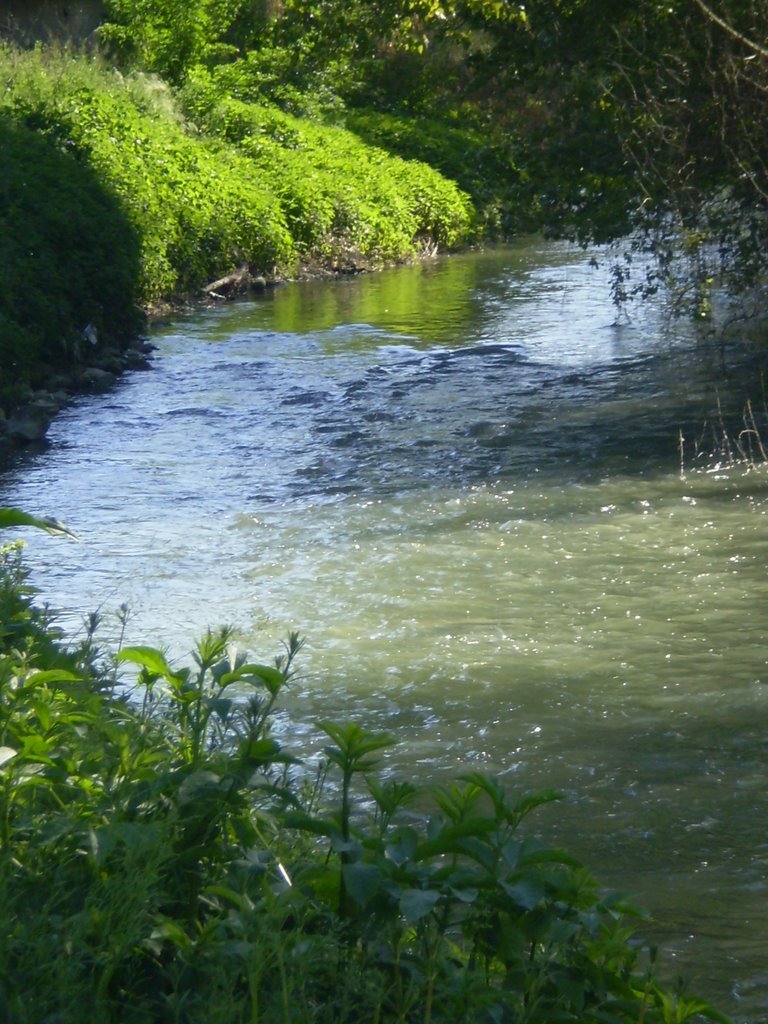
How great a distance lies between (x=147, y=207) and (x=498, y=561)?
12170mm

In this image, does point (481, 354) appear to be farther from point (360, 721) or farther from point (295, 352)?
point (360, 721)

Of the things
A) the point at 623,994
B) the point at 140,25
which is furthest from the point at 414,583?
the point at 140,25

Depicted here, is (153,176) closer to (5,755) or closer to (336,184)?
(336,184)

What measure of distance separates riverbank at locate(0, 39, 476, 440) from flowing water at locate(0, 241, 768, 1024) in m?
0.86

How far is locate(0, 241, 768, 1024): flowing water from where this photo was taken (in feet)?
16.6

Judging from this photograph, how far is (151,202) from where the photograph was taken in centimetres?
1888

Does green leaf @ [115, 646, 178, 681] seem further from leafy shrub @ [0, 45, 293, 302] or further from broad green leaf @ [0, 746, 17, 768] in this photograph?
leafy shrub @ [0, 45, 293, 302]

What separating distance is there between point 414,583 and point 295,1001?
16.0 ft

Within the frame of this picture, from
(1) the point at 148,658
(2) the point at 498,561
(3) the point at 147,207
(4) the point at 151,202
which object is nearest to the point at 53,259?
(3) the point at 147,207

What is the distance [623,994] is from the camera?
3100 millimetres

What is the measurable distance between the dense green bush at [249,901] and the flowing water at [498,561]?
103cm

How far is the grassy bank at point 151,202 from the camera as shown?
45.1 ft

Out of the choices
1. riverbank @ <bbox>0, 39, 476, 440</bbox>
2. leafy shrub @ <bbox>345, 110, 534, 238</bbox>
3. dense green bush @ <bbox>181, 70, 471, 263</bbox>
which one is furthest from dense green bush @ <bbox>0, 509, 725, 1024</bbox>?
leafy shrub @ <bbox>345, 110, 534, 238</bbox>

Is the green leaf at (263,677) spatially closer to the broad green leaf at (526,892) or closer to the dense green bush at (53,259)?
the broad green leaf at (526,892)
